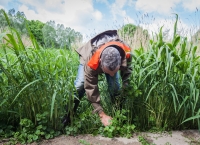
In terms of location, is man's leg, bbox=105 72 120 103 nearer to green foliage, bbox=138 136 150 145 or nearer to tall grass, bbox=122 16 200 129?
tall grass, bbox=122 16 200 129

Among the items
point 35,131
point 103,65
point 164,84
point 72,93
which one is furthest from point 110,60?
point 35,131

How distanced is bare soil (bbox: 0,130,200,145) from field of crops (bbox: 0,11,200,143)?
0.20ft

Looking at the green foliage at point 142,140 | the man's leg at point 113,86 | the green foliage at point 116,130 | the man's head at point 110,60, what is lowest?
the green foliage at point 142,140

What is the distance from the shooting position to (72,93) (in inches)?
67.8

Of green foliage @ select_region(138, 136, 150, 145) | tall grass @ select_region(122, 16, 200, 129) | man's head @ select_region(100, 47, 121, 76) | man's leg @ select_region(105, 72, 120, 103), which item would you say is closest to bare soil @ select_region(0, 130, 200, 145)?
green foliage @ select_region(138, 136, 150, 145)

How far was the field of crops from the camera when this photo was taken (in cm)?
165

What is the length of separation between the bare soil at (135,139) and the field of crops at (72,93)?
61mm

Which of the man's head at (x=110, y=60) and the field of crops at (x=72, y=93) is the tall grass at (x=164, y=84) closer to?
the field of crops at (x=72, y=93)

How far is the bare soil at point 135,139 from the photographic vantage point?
66.3 inches

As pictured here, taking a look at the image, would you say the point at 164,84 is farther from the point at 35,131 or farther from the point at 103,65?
the point at 35,131

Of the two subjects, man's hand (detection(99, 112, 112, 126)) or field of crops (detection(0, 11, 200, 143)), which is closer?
field of crops (detection(0, 11, 200, 143))

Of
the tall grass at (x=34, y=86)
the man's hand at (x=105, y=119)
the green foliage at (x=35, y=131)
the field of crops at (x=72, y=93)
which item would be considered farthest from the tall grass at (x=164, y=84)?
the green foliage at (x=35, y=131)

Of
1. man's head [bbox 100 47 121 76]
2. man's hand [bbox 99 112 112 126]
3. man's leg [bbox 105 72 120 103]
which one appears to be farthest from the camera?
man's leg [bbox 105 72 120 103]

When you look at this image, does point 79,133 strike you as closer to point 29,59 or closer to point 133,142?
point 133,142
